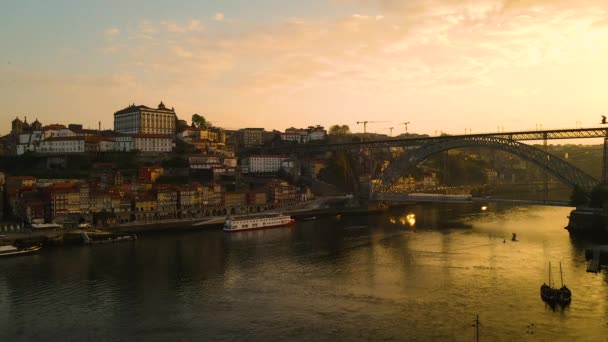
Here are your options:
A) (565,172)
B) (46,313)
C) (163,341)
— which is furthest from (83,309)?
→ (565,172)

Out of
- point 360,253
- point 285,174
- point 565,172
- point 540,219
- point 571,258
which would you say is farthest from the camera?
point 285,174

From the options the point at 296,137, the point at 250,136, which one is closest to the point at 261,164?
the point at 250,136

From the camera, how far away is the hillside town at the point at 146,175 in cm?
2231

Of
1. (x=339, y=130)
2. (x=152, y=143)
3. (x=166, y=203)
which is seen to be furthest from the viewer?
(x=339, y=130)

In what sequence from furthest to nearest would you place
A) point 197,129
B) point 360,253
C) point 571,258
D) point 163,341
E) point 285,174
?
1. point 197,129
2. point 285,174
3. point 360,253
4. point 571,258
5. point 163,341

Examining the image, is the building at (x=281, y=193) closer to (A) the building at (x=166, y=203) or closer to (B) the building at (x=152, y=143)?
(A) the building at (x=166, y=203)

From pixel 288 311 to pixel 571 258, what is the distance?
949 cm

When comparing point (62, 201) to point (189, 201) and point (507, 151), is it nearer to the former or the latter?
point (189, 201)

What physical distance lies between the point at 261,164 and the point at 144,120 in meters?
9.09

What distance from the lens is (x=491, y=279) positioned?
43.9 ft

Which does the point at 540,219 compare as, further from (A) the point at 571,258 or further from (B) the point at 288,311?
(B) the point at 288,311

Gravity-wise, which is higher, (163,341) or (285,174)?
(285,174)

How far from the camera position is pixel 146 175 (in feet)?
92.9

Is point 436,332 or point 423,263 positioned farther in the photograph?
point 423,263
